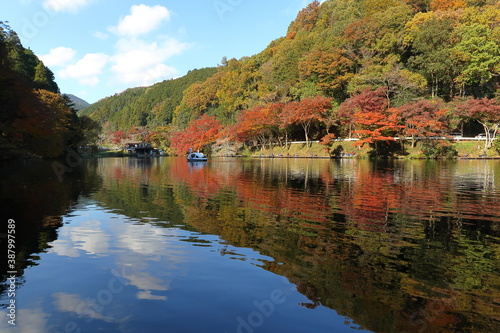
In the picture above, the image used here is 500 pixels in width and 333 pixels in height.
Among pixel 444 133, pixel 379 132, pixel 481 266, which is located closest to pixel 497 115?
pixel 444 133

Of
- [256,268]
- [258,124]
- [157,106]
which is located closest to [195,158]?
[258,124]

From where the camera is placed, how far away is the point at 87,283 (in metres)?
6.26

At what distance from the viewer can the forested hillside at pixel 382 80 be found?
50625 mm

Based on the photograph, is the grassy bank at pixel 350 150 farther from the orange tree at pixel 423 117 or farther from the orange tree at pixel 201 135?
the orange tree at pixel 201 135

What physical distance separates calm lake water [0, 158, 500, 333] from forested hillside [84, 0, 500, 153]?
4192cm

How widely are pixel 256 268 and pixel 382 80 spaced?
2199 inches

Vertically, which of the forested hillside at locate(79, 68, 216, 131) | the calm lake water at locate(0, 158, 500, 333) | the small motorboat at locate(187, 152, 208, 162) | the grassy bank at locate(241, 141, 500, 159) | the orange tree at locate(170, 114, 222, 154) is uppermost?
the forested hillside at locate(79, 68, 216, 131)

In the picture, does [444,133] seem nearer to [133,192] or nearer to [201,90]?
[133,192]

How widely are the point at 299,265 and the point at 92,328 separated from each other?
4.30 meters

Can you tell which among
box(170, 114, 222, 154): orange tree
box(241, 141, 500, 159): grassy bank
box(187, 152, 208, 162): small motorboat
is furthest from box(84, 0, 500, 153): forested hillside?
box(187, 152, 208, 162): small motorboat

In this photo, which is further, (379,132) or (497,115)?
(379,132)

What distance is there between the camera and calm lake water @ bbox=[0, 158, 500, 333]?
16.4 ft

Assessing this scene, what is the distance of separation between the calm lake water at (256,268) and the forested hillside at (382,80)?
4192 cm

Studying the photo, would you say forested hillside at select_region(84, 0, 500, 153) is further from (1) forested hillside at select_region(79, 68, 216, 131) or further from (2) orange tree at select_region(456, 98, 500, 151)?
(1) forested hillside at select_region(79, 68, 216, 131)
